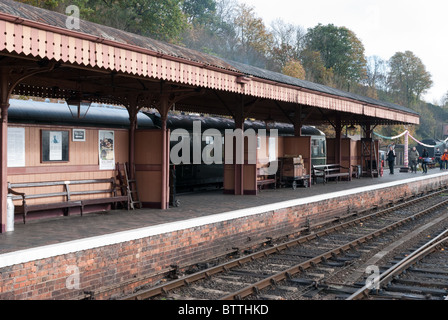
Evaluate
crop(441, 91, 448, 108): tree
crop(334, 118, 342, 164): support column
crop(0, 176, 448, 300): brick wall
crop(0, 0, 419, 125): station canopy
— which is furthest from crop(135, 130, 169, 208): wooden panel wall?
crop(441, 91, 448, 108): tree

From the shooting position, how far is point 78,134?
9.16 metres

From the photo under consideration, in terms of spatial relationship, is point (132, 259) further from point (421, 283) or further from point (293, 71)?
point (293, 71)

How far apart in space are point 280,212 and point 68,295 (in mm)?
5952

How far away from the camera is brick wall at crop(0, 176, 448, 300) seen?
5598 millimetres

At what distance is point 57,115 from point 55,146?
93.4 inches

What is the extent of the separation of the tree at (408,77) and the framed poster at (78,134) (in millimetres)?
59840

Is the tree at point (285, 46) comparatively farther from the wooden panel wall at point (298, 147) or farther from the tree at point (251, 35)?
the wooden panel wall at point (298, 147)

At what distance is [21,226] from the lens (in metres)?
7.64

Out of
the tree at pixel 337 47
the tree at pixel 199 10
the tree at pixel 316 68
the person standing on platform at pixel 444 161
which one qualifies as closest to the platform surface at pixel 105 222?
the person standing on platform at pixel 444 161

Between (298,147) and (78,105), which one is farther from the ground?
(78,105)

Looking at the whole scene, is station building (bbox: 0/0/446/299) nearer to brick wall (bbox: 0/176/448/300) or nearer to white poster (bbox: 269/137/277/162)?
brick wall (bbox: 0/176/448/300)

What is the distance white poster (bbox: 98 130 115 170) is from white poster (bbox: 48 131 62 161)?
3.25ft

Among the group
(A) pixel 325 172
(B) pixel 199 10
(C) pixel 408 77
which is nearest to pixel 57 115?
(A) pixel 325 172
